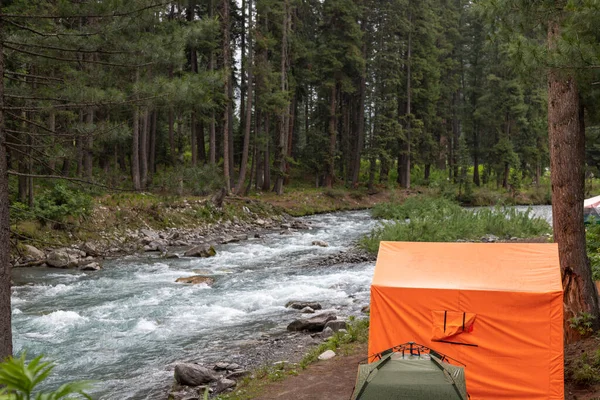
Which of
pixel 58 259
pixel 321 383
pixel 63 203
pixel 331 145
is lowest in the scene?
pixel 321 383

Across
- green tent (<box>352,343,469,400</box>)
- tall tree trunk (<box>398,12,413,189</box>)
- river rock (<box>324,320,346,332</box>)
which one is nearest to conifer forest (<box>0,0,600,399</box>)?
river rock (<box>324,320,346,332</box>)

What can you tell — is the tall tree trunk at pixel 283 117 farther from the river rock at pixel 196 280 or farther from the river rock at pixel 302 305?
the river rock at pixel 302 305

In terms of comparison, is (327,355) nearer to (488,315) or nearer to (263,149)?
(488,315)

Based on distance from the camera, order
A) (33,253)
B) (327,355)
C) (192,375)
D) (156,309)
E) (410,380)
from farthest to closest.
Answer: (33,253), (156,309), (327,355), (192,375), (410,380)

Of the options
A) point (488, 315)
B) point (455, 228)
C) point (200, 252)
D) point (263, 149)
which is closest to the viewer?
point (488, 315)

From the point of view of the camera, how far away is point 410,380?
5543 mm

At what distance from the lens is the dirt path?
7.23 m

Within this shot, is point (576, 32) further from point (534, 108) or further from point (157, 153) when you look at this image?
point (534, 108)

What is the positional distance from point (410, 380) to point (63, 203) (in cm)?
1666

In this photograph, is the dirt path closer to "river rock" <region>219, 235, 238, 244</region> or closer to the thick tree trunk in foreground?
the thick tree trunk in foreground

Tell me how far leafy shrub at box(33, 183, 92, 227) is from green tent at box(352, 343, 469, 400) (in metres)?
15.4

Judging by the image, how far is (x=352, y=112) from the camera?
153ft

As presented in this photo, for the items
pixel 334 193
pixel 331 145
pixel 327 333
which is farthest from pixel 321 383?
pixel 331 145

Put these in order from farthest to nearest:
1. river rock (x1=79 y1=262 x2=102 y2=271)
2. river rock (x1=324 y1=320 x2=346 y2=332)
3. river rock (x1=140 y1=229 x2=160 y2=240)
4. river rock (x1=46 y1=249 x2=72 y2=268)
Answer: river rock (x1=140 y1=229 x2=160 y2=240)
river rock (x1=46 y1=249 x2=72 y2=268)
river rock (x1=79 y1=262 x2=102 y2=271)
river rock (x1=324 y1=320 x2=346 y2=332)
